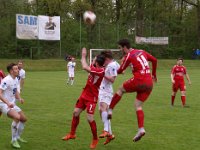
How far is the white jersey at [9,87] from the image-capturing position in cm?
954

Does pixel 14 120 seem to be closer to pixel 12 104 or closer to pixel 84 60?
pixel 12 104

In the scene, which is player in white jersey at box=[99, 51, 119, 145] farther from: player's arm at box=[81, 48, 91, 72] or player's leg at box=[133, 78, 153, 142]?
player's leg at box=[133, 78, 153, 142]

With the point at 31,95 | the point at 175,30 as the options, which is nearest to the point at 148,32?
the point at 175,30

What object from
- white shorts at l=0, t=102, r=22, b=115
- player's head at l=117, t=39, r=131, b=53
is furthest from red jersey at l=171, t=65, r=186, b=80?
white shorts at l=0, t=102, r=22, b=115

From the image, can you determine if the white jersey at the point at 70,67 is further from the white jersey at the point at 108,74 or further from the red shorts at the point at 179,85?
the white jersey at the point at 108,74

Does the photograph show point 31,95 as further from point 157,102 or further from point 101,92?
point 101,92

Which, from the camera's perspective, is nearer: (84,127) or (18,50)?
(84,127)

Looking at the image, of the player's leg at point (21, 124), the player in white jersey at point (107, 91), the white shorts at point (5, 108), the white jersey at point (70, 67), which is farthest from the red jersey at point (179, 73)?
the white jersey at point (70, 67)

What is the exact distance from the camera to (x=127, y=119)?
13.8 metres

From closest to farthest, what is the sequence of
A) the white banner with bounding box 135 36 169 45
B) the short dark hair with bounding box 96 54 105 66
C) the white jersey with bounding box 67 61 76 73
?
the short dark hair with bounding box 96 54 105 66, the white jersey with bounding box 67 61 76 73, the white banner with bounding box 135 36 169 45

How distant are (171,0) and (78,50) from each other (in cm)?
2843

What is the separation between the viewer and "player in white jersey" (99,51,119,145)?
968 cm

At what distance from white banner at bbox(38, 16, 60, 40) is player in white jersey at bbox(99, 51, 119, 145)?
125 ft

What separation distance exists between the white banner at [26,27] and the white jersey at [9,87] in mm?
37841
